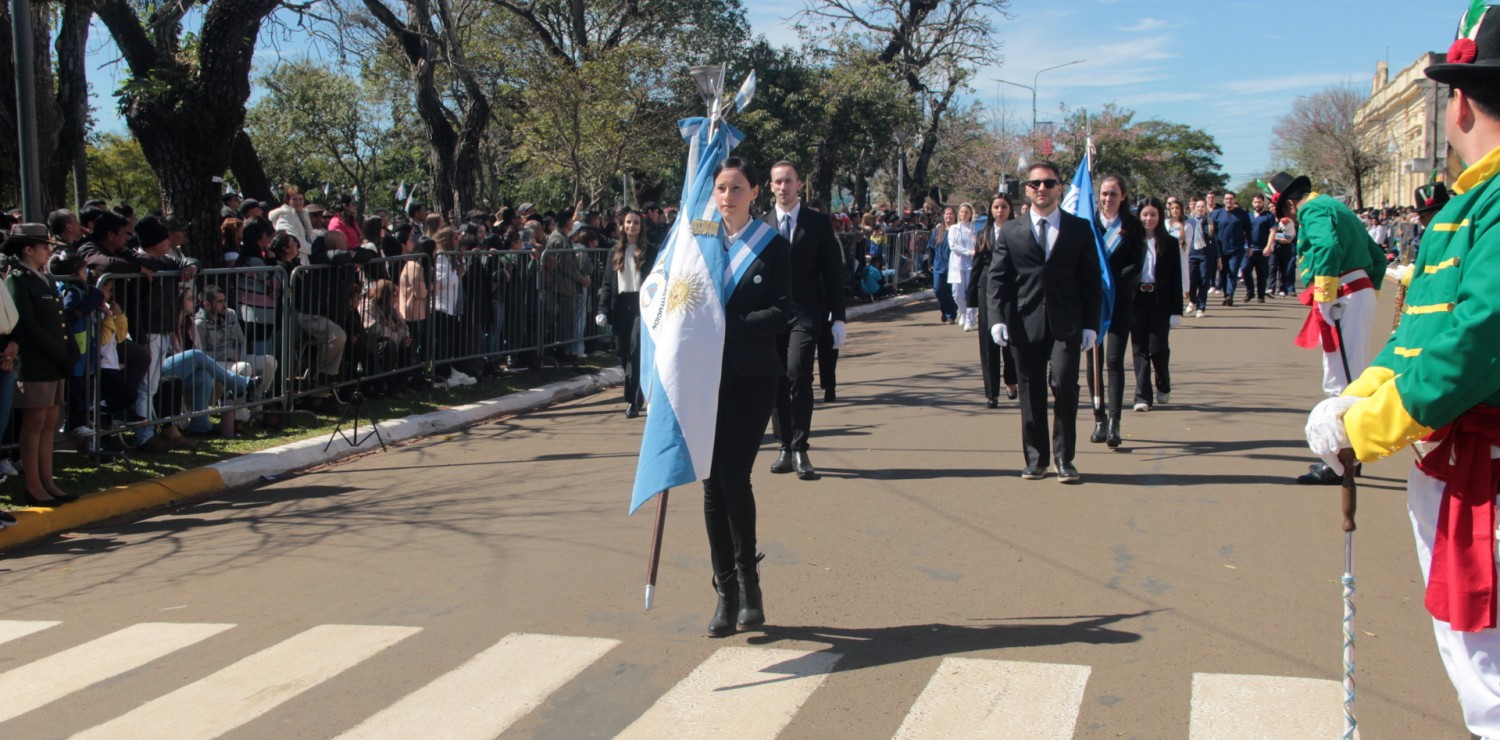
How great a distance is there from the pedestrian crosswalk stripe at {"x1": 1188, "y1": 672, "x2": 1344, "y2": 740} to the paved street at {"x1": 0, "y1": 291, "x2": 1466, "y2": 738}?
0.04 feet

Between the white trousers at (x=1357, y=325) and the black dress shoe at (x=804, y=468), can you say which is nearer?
the white trousers at (x=1357, y=325)

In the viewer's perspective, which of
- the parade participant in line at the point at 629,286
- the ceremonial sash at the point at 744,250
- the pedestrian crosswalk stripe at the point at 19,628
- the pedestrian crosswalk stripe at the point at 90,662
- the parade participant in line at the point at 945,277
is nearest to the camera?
the pedestrian crosswalk stripe at the point at 90,662

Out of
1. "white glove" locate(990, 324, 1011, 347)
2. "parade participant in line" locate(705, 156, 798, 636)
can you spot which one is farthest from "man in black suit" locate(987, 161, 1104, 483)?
"parade participant in line" locate(705, 156, 798, 636)

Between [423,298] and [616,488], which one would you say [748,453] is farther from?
[423,298]

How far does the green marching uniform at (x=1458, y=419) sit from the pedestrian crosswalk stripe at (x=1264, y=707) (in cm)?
107

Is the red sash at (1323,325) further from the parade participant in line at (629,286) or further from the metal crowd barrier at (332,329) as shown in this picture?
the metal crowd barrier at (332,329)

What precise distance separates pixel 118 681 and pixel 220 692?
493 mm

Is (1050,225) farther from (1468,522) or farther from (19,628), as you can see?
(19,628)

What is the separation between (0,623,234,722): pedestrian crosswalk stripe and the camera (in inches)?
193

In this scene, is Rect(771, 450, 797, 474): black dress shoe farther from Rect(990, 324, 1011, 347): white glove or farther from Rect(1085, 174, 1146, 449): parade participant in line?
Rect(1085, 174, 1146, 449): parade participant in line

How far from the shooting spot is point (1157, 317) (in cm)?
1123

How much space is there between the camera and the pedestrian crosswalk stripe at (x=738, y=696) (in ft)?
14.4

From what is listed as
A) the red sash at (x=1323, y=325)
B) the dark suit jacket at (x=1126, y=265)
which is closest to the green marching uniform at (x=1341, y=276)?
the red sash at (x=1323, y=325)

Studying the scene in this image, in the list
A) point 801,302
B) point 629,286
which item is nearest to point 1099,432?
point 801,302
